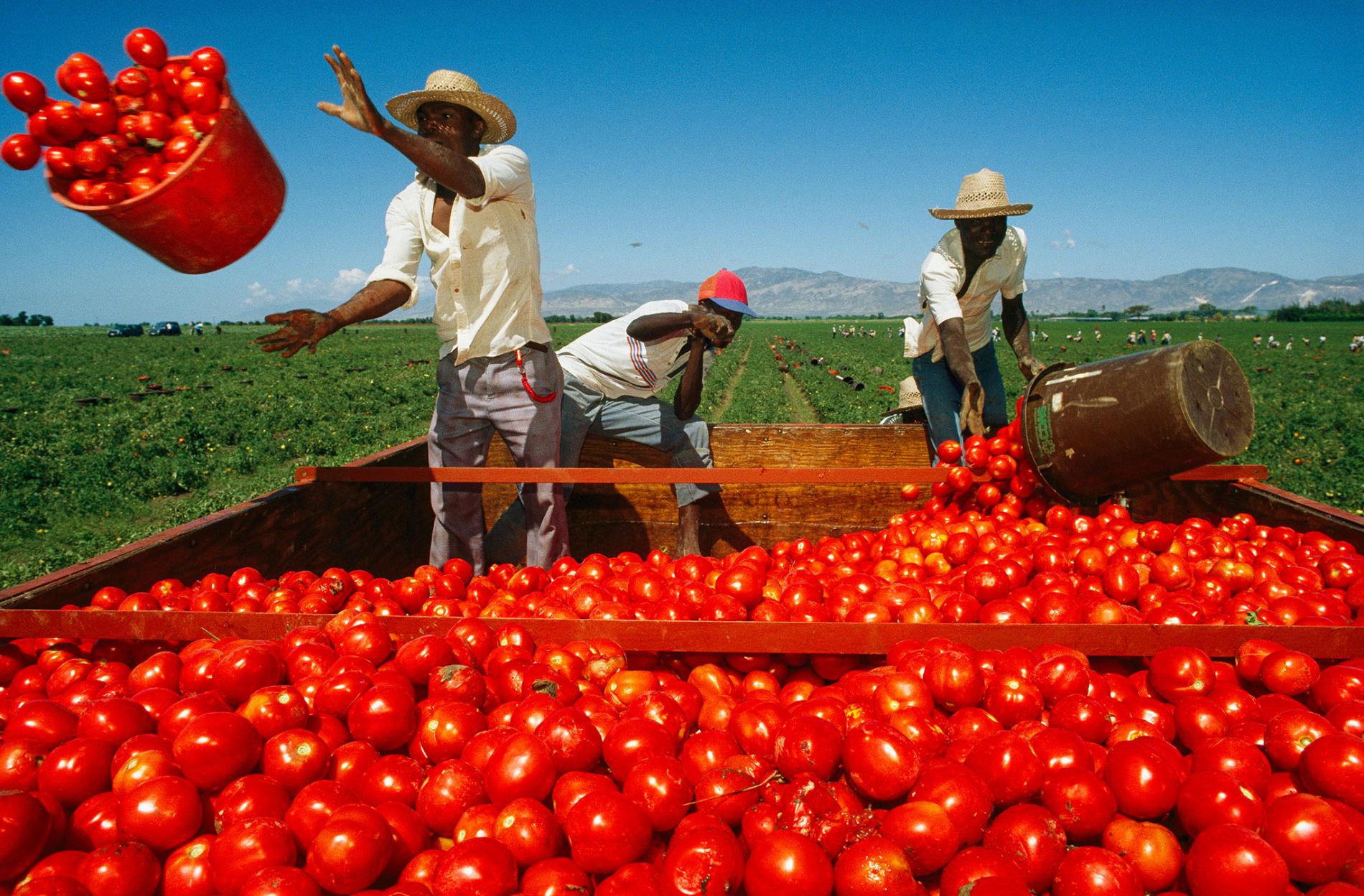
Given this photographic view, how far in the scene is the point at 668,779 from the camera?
1532mm

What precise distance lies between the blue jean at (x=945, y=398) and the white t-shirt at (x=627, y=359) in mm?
1542

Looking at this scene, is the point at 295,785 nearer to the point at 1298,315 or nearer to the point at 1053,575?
the point at 1053,575

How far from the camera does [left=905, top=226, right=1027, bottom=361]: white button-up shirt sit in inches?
192

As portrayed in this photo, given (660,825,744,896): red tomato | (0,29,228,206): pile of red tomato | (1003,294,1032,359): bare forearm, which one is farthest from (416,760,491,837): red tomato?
(1003,294,1032,359): bare forearm

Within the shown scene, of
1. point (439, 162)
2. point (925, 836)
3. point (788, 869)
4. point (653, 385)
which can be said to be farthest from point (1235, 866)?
point (653, 385)

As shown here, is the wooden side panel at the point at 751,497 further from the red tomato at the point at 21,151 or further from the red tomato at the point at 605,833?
the red tomato at the point at 605,833

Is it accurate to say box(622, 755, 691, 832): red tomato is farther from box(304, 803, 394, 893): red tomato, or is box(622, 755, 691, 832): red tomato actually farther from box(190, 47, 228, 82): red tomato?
box(190, 47, 228, 82): red tomato

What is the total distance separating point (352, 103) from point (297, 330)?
46.5 inches

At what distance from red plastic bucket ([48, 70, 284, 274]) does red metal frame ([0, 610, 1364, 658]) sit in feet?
4.35

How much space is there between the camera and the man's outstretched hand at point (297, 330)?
3.45m

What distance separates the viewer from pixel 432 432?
4.25 metres

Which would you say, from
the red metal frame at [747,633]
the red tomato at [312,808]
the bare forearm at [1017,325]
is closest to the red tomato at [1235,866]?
the red metal frame at [747,633]

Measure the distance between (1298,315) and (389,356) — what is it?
12526 centimetres

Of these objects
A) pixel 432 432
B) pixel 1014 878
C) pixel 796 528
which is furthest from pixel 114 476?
pixel 1014 878
